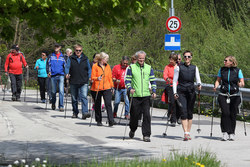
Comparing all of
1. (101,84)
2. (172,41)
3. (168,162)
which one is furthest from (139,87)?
(172,41)

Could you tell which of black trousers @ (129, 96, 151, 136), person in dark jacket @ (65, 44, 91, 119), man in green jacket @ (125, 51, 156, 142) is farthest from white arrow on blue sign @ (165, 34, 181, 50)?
black trousers @ (129, 96, 151, 136)

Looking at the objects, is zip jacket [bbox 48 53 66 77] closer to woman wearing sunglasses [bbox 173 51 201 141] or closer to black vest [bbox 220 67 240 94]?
woman wearing sunglasses [bbox 173 51 201 141]

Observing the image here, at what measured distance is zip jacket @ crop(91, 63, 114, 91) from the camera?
50.3ft

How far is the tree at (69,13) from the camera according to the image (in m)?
7.58

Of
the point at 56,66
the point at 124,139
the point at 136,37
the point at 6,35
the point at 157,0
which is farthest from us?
the point at 136,37

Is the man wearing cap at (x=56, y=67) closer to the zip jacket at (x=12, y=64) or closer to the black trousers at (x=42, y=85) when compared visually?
the black trousers at (x=42, y=85)

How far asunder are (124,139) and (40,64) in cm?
1044

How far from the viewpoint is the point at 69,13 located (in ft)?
25.6

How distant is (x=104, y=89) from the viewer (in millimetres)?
15281

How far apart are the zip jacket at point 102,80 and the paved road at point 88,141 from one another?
93 cm

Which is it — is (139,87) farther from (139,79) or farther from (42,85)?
(42,85)

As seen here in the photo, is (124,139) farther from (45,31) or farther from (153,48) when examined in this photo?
(153,48)

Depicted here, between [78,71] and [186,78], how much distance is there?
15.6 ft

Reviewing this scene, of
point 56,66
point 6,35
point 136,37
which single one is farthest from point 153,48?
point 6,35
